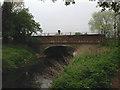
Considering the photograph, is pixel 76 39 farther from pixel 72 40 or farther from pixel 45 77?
pixel 45 77

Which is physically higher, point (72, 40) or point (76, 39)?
point (76, 39)

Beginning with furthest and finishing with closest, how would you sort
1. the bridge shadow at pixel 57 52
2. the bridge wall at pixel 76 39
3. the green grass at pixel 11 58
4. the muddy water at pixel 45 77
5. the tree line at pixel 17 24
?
the bridge shadow at pixel 57 52 → the bridge wall at pixel 76 39 → the tree line at pixel 17 24 → the green grass at pixel 11 58 → the muddy water at pixel 45 77

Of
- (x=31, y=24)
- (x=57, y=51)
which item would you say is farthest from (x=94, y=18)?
(x=31, y=24)

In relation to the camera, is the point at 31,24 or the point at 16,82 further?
the point at 31,24

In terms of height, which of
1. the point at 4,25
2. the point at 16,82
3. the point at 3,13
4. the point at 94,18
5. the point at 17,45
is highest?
the point at 94,18

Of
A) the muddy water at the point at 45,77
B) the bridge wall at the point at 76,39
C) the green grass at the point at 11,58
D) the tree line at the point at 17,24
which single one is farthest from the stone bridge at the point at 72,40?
the muddy water at the point at 45,77

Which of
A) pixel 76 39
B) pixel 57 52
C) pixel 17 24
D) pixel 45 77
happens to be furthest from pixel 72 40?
pixel 45 77

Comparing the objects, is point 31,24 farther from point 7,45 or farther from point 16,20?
point 7,45

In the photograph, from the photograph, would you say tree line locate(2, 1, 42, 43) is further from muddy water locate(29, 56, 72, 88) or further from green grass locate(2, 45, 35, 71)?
muddy water locate(29, 56, 72, 88)

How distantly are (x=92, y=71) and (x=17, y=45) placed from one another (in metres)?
14.2

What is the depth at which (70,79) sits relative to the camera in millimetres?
8047

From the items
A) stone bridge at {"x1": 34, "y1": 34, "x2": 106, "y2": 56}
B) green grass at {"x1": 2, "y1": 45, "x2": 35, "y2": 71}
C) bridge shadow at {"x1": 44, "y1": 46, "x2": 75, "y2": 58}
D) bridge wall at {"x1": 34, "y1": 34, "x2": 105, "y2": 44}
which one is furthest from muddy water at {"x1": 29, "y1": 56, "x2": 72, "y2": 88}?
bridge shadow at {"x1": 44, "y1": 46, "x2": 75, "y2": 58}

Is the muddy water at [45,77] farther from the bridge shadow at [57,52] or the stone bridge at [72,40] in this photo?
the bridge shadow at [57,52]

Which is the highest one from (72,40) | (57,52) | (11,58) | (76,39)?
(76,39)
